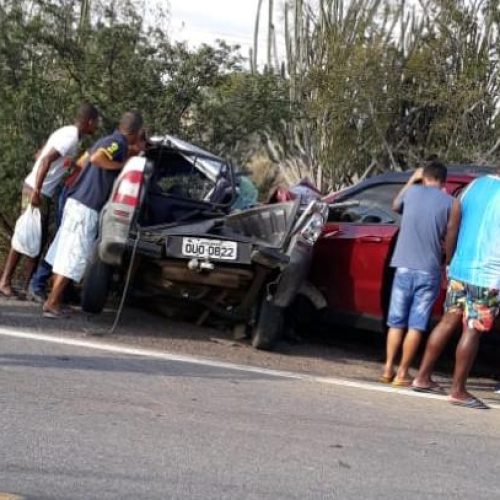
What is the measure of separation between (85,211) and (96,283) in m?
0.69

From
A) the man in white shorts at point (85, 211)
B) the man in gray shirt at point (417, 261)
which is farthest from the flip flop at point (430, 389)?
the man in white shorts at point (85, 211)

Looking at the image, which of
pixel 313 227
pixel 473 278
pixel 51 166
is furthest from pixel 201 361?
pixel 51 166

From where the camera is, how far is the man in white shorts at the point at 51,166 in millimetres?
9180

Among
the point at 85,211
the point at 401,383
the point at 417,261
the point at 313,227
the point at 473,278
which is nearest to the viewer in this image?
the point at 473,278

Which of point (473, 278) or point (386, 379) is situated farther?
point (386, 379)

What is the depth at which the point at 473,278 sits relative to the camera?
291 inches

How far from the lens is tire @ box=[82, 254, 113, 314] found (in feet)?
27.9

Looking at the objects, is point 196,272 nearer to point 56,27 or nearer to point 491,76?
point 56,27

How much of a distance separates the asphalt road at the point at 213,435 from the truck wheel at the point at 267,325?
0.85 metres

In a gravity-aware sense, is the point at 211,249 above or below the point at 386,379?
above

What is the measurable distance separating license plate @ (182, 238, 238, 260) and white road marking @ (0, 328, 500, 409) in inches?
31.6

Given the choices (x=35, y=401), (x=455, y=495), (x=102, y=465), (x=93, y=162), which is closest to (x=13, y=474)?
(x=102, y=465)

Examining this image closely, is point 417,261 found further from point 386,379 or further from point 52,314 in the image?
point 52,314

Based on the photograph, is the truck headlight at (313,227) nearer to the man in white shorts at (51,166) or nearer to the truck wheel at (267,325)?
the truck wheel at (267,325)
